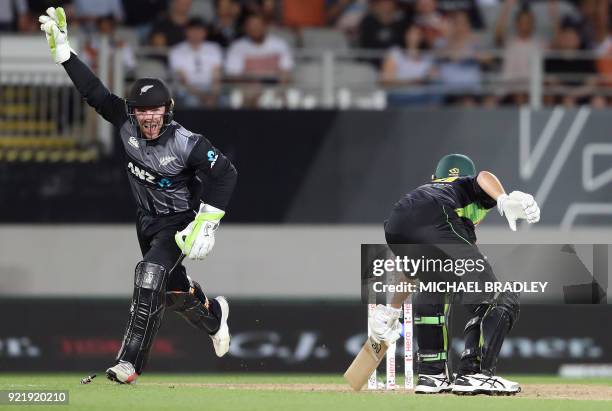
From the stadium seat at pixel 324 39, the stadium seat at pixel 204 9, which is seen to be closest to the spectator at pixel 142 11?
the stadium seat at pixel 204 9

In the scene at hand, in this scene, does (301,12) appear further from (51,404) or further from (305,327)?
(51,404)

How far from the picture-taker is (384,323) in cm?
927

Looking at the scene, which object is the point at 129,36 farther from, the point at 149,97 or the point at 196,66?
the point at 149,97

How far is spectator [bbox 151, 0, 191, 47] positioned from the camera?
1485 centimetres

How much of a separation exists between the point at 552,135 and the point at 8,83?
525cm

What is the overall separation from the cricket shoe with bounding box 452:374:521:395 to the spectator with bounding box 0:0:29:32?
775 centimetres

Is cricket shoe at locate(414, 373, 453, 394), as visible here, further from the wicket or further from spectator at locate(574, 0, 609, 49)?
spectator at locate(574, 0, 609, 49)

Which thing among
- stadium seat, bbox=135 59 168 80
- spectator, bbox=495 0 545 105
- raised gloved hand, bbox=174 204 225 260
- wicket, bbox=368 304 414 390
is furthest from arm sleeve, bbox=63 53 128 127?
spectator, bbox=495 0 545 105

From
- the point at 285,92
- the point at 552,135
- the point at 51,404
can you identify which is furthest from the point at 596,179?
the point at 51,404

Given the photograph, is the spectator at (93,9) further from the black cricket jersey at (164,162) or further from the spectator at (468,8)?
the black cricket jersey at (164,162)

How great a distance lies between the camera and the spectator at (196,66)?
47.1 feet

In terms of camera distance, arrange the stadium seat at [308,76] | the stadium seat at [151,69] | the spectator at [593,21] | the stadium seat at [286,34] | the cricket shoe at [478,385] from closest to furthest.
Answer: the cricket shoe at [478,385]
the stadium seat at [151,69]
the stadium seat at [308,76]
the stadium seat at [286,34]
the spectator at [593,21]

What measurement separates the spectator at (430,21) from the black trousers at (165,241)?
6.48m

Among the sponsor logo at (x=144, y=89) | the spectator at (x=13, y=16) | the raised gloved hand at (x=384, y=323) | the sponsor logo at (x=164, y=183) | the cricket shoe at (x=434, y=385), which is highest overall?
the spectator at (x=13, y=16)
